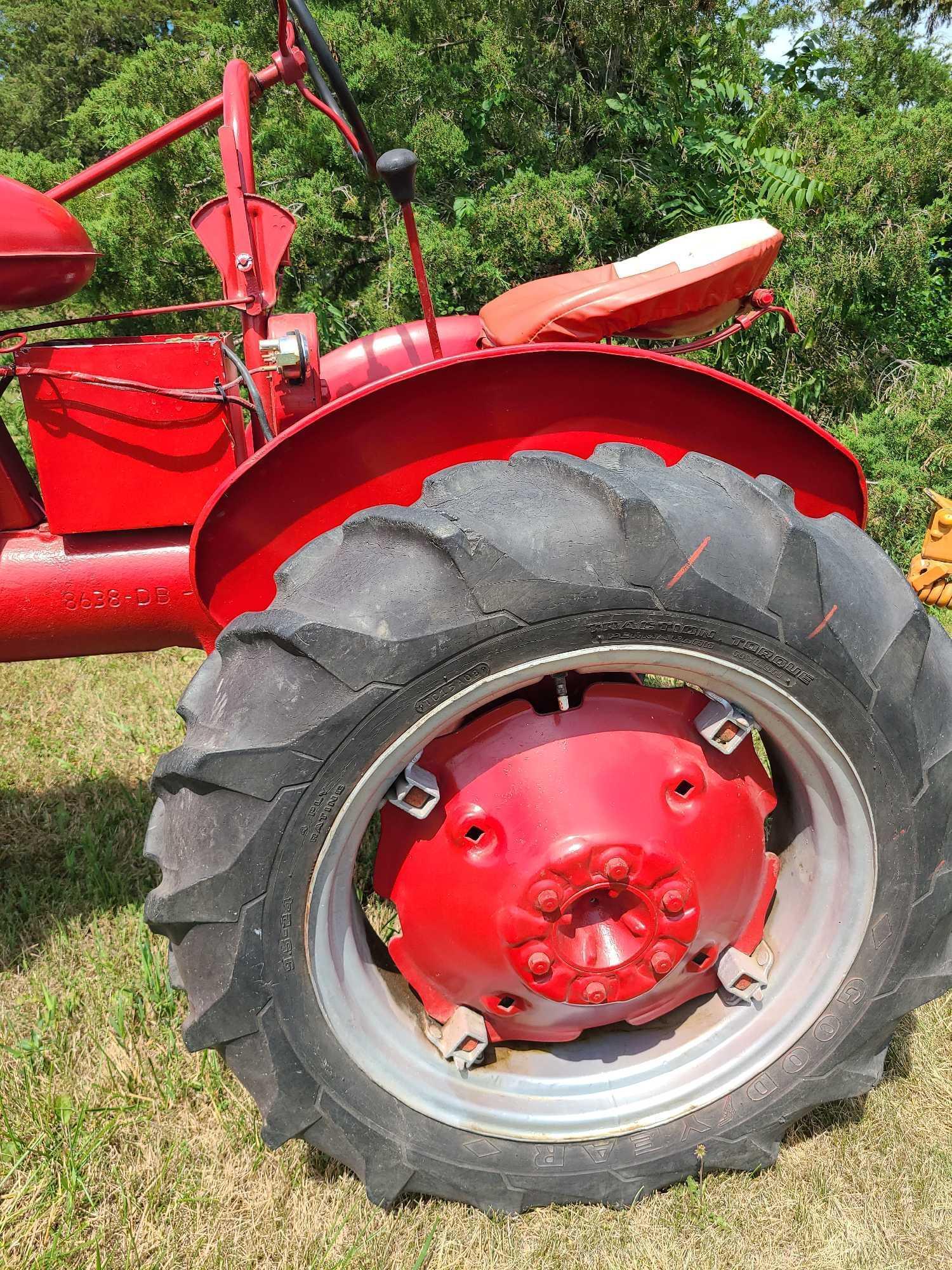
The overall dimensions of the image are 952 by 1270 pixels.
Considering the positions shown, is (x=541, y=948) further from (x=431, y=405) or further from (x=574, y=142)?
(x=574, y=142)

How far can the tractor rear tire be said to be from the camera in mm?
1146

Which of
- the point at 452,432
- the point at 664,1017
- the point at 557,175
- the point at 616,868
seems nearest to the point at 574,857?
the point at 616,868

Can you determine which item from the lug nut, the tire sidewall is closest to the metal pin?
the tire sidewall

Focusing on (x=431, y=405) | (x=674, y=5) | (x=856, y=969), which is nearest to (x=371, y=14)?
(x=674, y=5)

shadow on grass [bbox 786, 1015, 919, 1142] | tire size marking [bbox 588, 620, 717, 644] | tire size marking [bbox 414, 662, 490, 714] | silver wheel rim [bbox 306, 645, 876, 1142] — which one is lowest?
shadow on grass [bbox 786, 1015, 919, 1142]

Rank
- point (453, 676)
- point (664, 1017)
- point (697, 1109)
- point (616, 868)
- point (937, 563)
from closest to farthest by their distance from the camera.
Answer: point (453, 676), point (616, 868), point (697, 1109), point (664, 1017), point (937, 563)

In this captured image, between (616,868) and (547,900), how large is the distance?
116mm

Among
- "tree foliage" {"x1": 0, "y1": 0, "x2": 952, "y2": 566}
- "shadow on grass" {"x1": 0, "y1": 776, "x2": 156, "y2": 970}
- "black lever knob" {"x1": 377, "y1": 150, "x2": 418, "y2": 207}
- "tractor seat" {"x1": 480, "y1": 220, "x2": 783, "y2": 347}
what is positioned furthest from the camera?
"tree foliage" {"x1": 0, "y1": 0, "x2": 952, "y2": 566}

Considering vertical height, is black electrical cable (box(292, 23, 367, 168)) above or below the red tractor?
above

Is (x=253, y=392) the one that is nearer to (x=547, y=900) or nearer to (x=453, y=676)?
(x=453, y=676)

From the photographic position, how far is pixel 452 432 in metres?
1.31

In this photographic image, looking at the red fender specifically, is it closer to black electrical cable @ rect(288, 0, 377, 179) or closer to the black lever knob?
the black lever knob

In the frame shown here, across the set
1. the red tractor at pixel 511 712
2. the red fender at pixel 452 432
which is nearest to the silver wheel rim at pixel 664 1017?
the red tractor at pixel 511 712

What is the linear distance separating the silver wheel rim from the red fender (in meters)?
0.37
